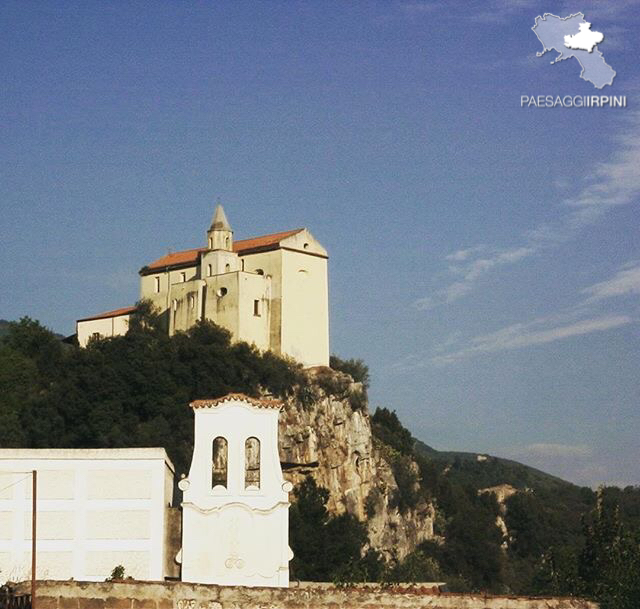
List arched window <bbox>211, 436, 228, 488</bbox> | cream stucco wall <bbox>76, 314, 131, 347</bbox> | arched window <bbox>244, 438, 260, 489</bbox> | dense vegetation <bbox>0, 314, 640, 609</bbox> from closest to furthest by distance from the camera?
arched window <bbox>244, 438, 260, 489</bbox>, arched window <bbox>211, 436, 228, 488</bbox>, dense vegetation <bbox>0, 314, 640, 609</bbox>, cream stucco wall <bbox>76, 314, 131, 347</bbox>

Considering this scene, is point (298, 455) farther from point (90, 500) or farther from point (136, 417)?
point (90, 500)

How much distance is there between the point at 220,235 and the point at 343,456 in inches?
539

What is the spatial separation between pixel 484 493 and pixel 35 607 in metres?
93.7

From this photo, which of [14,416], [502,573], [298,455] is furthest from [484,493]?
[14,416]

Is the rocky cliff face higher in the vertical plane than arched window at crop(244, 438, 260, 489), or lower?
higher

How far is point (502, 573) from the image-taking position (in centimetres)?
9262

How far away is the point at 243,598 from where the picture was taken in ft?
87.5

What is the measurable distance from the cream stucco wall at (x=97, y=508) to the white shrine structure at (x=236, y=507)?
60.0 inches

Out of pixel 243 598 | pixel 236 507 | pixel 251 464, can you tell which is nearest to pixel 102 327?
pixel 251 464

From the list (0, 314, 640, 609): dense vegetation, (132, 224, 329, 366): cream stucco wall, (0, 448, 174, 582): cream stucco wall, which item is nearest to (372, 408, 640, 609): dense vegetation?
(0, 314, 640, 609): dense vegetation

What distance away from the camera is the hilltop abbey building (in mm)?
77188

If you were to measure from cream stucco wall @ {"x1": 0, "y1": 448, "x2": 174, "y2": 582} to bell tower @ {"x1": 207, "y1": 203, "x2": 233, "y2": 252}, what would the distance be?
A: 44.5 metres

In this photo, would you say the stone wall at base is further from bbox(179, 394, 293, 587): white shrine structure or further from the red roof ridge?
the red roof ridge

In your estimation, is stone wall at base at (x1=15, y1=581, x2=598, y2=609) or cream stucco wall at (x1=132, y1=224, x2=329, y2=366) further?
cream stucco wall at (x1=132, y1=224, x2=329, y2=366)
